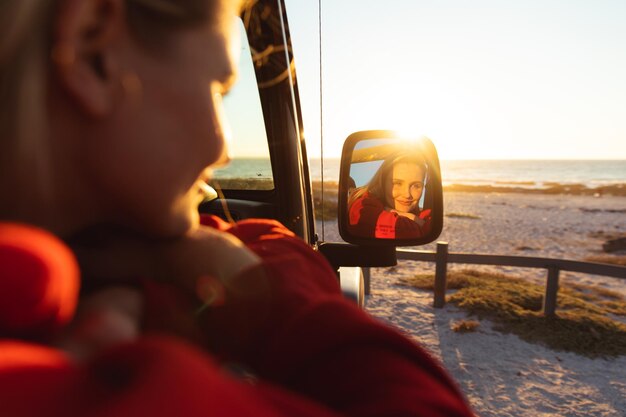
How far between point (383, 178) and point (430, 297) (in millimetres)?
7624

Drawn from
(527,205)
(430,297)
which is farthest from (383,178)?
(527,205)

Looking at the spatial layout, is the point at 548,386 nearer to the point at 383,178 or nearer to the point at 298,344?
the point at 383,178

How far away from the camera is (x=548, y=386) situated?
5.14 meters

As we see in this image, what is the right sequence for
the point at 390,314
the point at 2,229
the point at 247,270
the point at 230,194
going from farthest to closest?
the point at 390,314 → the point at 230,194 → the point at 247,270 → the point at 2,229

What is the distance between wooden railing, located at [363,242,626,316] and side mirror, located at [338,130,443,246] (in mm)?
5807

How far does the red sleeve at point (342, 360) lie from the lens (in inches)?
20.7

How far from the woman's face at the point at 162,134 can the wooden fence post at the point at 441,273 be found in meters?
7.31

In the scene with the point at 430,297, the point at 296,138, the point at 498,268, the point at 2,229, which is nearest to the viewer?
the point at 2,229

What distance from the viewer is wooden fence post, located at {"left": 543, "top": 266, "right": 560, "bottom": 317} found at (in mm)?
6814

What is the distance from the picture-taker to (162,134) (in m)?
0.54

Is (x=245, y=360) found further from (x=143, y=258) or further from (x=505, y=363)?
(x=505, y=363)

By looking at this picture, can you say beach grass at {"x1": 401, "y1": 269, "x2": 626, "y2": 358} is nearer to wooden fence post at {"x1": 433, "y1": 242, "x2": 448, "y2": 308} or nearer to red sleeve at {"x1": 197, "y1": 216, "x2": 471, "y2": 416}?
wooden fence post at {"x1": 433, "y1": 242, "x2": 448, "y2": 308}

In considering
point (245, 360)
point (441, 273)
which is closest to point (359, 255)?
point (245, 360)

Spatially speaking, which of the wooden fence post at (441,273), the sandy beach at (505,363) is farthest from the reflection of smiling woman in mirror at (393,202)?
the wooden fence post at (441,273)
